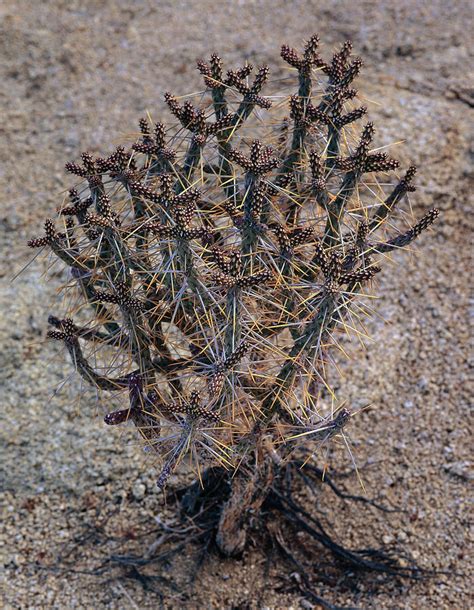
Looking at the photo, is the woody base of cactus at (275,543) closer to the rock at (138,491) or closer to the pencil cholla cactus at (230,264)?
the rock at (138,491)

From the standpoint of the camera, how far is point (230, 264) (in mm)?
1898

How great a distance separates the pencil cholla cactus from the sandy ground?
2.34ft

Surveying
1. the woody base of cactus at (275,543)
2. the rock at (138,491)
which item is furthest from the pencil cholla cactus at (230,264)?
the rock at (138,491)

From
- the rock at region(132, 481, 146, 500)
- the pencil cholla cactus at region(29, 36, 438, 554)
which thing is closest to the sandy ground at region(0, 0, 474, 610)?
the rock at region(132, 481, 146, 500)

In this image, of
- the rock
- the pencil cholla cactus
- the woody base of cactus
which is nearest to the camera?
the pencil cholla cactus

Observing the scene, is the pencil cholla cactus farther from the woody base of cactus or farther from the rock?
the rock

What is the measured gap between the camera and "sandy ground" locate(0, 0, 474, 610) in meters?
2.76

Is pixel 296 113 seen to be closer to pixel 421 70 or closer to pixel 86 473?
pixel 86 473

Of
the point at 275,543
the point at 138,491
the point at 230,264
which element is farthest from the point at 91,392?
the point at 230,264

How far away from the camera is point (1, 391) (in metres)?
3.28

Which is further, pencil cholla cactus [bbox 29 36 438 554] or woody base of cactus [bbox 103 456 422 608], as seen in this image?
woody base of cactus [bbox 103 456 422 608]

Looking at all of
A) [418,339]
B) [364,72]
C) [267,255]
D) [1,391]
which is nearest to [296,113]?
[267,255]

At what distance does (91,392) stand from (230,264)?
157 centimetres

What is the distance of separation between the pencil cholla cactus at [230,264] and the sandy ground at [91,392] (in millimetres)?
712
